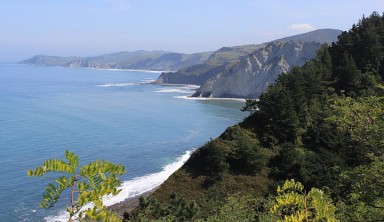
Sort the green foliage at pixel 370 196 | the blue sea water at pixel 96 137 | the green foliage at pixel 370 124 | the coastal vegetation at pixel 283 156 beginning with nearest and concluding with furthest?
1. the green foliage at pixel 370 196
2. the green foliage at pixel 370 124
3. the coastal vegetation at pixel 283 156
4. the blue sea water at pixel 96 137

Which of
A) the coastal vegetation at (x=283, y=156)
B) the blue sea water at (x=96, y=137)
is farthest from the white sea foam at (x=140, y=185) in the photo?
the coastal vegetation at (x=283, y=156)

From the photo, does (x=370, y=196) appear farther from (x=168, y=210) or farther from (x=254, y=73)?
(x=254, y=73)

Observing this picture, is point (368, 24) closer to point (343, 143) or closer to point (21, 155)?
point (343, 143)

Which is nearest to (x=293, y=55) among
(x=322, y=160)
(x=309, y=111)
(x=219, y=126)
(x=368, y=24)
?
(x=219, y=126)

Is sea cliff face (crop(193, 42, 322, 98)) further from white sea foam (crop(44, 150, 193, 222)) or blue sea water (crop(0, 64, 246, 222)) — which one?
white sea foam (crop(44, 150, 193, 222))

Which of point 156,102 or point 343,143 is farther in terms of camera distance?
point 156,102

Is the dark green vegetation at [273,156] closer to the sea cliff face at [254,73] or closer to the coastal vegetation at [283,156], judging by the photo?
the coastal vegetation at [283,156]
